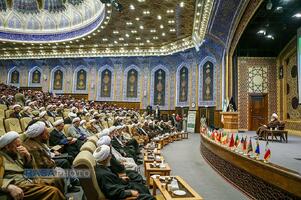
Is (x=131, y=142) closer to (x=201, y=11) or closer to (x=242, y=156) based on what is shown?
(x=242, y=156)

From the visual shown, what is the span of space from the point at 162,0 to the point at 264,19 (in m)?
4.48

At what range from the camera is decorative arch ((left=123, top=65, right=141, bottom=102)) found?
19.1 meters

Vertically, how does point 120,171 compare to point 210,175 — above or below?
above

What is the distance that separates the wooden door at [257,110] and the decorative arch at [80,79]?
13224 mm

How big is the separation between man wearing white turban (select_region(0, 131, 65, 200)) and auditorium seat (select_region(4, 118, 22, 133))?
10.7 feet

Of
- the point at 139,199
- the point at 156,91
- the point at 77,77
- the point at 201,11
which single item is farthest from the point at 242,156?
the point at 77,77

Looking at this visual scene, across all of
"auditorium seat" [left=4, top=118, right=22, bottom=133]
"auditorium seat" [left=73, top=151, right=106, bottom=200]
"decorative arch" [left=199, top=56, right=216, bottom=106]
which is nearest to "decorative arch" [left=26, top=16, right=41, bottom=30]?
"decorative arch" [left=199, top=56, right=216, bottom=106]

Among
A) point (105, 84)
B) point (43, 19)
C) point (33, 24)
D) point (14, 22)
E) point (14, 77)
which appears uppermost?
point (43, 19)

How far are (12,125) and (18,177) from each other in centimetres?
364

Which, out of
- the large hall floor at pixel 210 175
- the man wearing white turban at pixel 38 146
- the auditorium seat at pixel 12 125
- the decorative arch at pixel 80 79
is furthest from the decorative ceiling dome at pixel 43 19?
the man wearing white turban at pixel 38 146

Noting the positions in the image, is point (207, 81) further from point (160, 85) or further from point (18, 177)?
point (18, 177)

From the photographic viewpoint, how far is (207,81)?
16469mm

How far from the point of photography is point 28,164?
103 inches

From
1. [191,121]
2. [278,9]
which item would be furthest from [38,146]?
[191,121]
